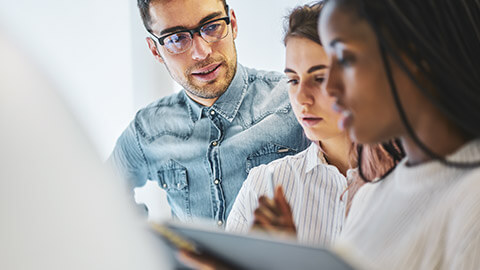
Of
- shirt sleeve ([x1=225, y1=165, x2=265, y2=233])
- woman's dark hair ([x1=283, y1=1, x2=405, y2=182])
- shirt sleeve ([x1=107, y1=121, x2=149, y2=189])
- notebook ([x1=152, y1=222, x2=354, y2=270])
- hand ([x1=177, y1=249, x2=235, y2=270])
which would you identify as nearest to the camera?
notebook ([x1=152, y1=222, x2=354, y2=270])

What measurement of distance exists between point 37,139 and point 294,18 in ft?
1.92

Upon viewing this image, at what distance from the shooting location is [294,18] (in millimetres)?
1052

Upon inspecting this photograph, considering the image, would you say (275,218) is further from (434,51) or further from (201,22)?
(201,22)

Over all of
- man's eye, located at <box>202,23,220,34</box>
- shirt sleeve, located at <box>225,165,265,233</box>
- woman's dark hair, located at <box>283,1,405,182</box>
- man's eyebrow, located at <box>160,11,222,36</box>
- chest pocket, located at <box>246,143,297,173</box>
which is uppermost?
man's eyebrow, located at <box>160,11,222,36</box>

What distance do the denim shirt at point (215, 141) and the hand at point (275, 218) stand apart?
0.39 meters

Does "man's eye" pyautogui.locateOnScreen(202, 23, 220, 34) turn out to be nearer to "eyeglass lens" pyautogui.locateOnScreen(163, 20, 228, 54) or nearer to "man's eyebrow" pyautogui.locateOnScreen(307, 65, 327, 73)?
"eyeglass lens" pyautogui.locateOnScreen(163, 20, 228, 54)

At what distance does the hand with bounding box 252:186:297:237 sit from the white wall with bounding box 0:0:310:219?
0.71m

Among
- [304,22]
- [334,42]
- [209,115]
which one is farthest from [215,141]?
[334,42]

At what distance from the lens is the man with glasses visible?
120cm

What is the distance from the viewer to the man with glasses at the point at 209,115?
1198 mm

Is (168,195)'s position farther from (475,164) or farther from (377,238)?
(475,164)

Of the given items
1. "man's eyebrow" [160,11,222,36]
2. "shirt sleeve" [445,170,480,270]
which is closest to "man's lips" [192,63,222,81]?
"man's eyebrow" [160,11,222,36]

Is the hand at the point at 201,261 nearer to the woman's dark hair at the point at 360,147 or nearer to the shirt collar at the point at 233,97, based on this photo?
the woman's dark hair at the point at 360,147

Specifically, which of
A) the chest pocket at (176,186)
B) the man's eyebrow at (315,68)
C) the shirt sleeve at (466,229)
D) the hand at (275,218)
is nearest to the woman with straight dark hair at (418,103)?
the shirt sleeve at (466,229)
